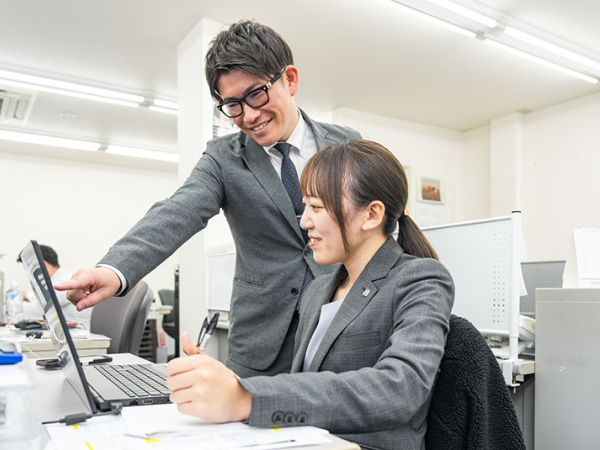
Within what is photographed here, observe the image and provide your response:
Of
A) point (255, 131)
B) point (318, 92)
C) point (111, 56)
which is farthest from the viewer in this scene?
point (318, 92)

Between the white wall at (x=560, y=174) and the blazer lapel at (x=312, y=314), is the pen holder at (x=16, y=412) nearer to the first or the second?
the blazer lapel at (x=312, y=314)

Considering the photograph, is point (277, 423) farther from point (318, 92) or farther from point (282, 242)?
point (318, 92)

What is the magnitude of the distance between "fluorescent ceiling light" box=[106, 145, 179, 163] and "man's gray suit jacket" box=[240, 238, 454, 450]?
19.7ft

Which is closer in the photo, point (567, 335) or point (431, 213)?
point (567, 335)

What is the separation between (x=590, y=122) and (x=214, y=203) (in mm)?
4954

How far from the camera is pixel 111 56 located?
421 centimetres

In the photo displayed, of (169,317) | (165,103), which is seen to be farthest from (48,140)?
(169,317)

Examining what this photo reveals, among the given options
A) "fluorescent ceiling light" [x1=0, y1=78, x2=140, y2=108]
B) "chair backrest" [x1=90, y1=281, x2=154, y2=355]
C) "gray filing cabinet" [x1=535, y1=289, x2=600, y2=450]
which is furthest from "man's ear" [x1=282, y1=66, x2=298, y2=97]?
"fluorescent ceiling light" [x1=0, y1=78, x2=140, y2=108]

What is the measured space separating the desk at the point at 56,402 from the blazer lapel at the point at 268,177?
603mm

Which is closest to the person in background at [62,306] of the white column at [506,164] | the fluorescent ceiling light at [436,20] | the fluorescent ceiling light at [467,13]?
the fluorescent ceiling light at [436,20]

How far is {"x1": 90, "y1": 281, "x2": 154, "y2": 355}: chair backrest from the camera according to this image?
2.38 metres

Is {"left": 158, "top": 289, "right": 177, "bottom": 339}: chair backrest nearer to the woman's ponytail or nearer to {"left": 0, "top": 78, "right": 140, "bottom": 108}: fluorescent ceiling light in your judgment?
{"left": 0, "top": 78, "right": 140, "bottom": 108}: fluorescent ceiling light

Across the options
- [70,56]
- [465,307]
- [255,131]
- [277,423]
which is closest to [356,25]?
[70,56]

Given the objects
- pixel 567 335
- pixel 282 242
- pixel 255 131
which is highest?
pixel 255 131
